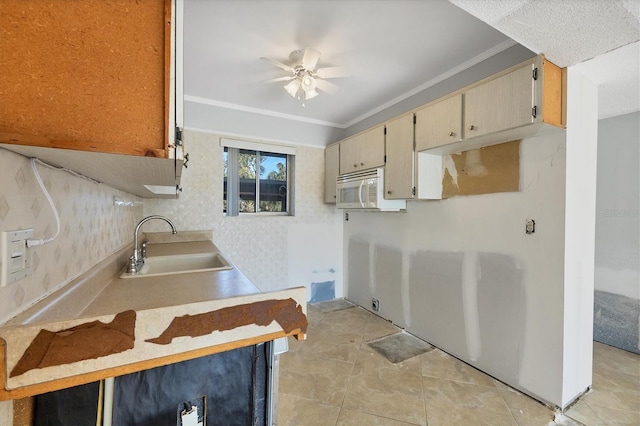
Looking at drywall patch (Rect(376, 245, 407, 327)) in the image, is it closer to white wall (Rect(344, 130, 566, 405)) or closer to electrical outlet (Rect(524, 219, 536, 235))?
white wall (Rect(344, 130, 566, 405))

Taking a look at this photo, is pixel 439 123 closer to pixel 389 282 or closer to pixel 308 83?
pixel 308 83

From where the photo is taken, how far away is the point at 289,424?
1.71 metres

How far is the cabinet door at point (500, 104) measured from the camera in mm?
1659

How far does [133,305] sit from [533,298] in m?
2.39

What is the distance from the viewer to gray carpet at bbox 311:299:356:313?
12.0ft

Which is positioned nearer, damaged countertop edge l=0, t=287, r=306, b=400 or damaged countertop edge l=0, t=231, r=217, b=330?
damaged countertop edge l=0, t=287, r=306, b=400

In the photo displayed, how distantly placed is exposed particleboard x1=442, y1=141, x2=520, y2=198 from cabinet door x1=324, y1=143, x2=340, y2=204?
1506mm

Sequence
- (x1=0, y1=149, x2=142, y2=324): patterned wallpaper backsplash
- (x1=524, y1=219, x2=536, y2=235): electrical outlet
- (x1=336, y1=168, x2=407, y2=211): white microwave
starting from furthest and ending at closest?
(x1=336, y1=168, x2=407, y2=211): white microwave < (x1=524, y1=219, x2=536, y2=235): electrical outlet < (x1=0, y1=149, x2=142, y2=324): patterned wallpaper backsplash

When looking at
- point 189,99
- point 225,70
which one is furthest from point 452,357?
point 189,99

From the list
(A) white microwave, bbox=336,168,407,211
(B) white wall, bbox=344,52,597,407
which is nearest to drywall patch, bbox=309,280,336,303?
(A) white microwave, bbox=336,168,407,211

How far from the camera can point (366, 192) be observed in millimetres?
2955

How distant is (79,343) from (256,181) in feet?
10.6

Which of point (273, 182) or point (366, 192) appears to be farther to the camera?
point (273, 182)

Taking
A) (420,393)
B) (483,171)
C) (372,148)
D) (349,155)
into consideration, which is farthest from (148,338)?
(349,155)
